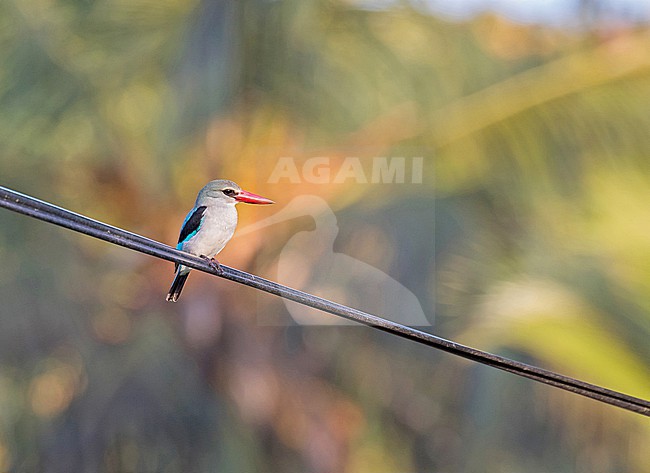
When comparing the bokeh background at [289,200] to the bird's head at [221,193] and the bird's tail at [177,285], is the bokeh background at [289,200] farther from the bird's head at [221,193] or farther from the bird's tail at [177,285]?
the bird's head at [221,193]

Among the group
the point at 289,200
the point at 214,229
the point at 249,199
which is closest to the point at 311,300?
the point at 249,199

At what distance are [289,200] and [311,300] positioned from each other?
13.0 feet

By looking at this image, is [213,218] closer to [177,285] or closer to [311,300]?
[177,285]

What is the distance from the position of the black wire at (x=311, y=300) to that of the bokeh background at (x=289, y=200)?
3059 mm

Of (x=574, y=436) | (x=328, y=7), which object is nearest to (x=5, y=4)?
(x=328, y=7)

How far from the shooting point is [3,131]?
569cm

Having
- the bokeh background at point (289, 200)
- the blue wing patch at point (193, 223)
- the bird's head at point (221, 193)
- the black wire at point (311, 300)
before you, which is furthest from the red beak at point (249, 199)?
the bokeh background at point (289, 200)

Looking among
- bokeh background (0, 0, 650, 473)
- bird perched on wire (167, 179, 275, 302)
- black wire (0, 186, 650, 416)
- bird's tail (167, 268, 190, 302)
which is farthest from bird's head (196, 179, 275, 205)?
bokeh background (0, 0, 650, 473)

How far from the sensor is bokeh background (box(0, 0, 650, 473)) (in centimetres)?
536

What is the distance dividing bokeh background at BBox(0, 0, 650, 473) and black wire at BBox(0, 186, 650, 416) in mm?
3059

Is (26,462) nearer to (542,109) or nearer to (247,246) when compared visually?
(247,246)

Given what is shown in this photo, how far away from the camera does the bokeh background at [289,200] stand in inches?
211

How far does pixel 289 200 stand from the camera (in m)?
5.83

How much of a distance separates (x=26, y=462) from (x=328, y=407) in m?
1.74
